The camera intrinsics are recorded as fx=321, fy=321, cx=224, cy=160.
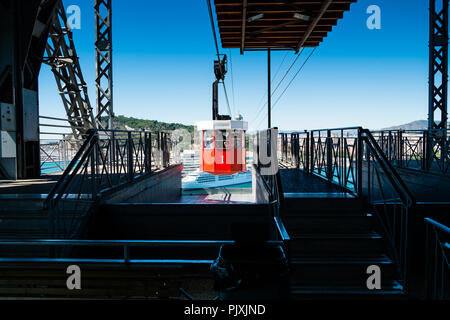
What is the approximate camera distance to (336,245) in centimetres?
426

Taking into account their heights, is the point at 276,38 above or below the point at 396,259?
above

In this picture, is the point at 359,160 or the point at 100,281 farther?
the point at 359,160

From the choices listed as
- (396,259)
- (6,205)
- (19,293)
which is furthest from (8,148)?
(396,259)

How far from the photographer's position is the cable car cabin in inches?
565

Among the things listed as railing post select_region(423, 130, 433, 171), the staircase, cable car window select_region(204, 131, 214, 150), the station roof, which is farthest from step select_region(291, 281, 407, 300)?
cable car window select_region(204, 131, 214, 150)

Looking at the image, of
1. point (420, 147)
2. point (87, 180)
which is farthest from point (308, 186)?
point (420, 147)

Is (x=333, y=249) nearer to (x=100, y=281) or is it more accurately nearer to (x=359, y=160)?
(x=359, y=160)

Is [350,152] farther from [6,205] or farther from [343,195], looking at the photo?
[6,205]

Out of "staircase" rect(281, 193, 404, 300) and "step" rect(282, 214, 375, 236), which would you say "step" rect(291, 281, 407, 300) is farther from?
"step" rect(282, 214, 375, 236)

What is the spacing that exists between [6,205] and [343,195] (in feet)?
17.4

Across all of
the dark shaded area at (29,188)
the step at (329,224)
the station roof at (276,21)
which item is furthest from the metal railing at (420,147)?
the dark shaded area at (29,188)

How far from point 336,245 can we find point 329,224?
39 cm

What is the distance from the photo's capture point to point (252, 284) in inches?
85.0

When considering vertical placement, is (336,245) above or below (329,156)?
below
